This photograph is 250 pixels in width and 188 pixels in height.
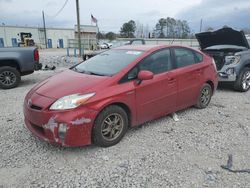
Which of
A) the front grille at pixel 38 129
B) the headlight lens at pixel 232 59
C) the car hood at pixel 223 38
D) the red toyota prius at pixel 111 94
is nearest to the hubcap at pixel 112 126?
the red toyota prius at pixel 111 94

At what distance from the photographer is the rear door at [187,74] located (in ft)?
14.7

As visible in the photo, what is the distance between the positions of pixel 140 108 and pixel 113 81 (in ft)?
2.20

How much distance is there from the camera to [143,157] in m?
3.27

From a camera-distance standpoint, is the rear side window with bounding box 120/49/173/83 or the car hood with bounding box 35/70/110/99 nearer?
the car hood with bounding box 35/70/110/99

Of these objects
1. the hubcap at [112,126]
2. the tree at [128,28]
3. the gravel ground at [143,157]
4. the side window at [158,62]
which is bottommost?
the gravel ground at [143,157]

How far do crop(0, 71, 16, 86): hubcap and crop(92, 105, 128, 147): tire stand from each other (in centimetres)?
527

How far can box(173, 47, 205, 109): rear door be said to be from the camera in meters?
4.49

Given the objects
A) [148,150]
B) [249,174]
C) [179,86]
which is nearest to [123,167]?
[148,150]

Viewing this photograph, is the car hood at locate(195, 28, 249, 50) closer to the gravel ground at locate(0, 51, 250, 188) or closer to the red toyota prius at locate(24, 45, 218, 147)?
the red toyota prius at locate(24, 45, 218, 147)

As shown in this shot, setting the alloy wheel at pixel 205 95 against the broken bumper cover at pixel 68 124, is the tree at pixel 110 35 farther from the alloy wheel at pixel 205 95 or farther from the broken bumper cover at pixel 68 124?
the broken bumper cover at pixel 68 124

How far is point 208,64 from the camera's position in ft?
16.9

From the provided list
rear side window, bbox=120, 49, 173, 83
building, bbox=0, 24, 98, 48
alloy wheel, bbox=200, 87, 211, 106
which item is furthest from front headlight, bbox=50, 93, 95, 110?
building, bbox=0, 24, 98, 48

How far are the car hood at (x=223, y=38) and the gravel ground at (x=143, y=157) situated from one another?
10.7ft

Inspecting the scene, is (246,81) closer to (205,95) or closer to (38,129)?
(205,95)
